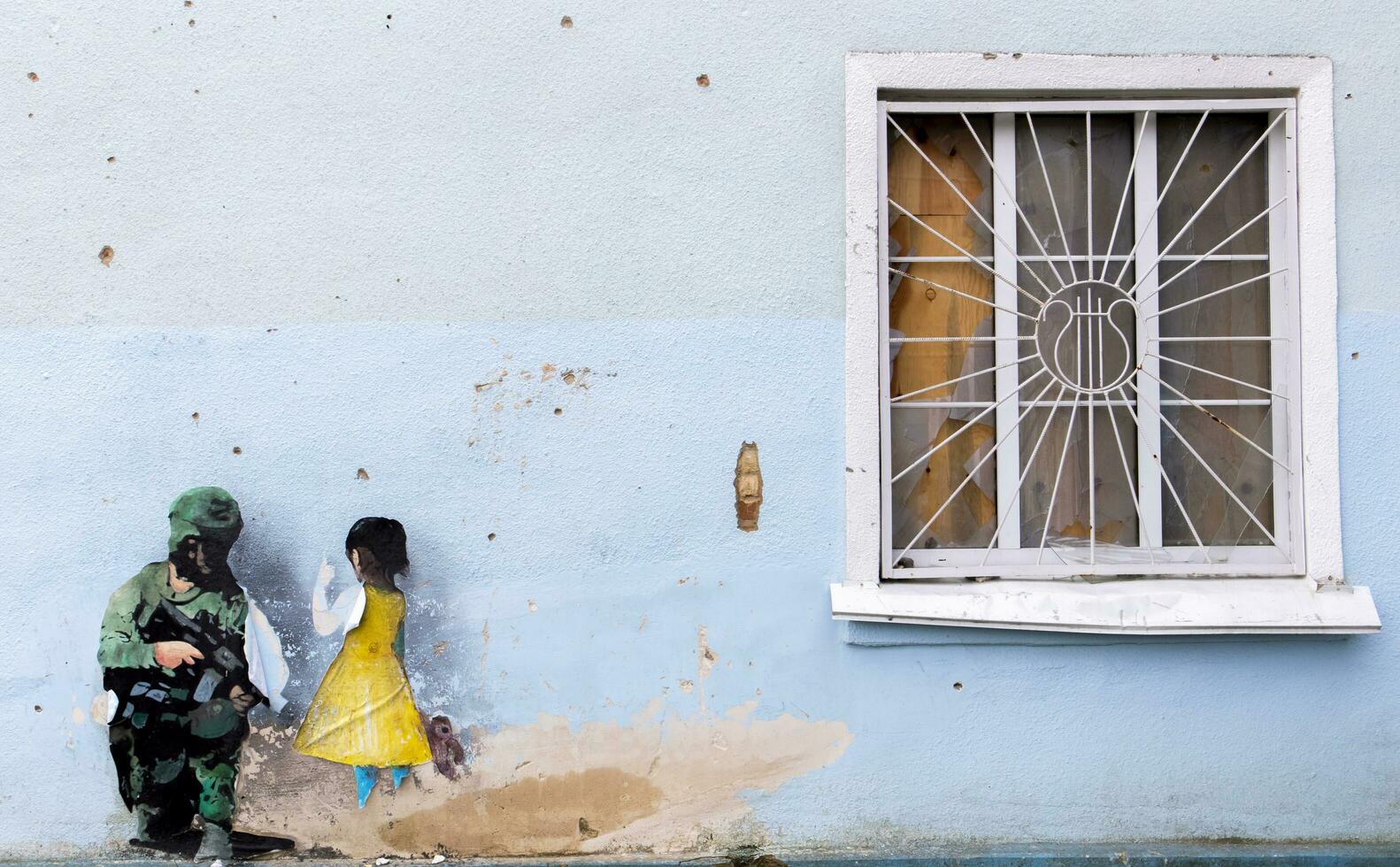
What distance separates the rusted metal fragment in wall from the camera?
2916 millimetres

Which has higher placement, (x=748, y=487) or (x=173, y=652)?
(x=748, y=487)

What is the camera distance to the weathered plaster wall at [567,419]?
9.42 ft

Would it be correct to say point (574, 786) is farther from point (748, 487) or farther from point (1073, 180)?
point (1073, 180)

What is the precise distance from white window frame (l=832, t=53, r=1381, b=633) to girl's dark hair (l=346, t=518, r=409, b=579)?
1.35m

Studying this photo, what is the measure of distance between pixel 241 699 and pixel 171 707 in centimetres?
21

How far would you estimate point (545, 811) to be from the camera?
2.93m

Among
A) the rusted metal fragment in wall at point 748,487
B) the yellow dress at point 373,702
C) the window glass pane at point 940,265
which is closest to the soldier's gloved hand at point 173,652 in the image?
the yellow dress at point 373,702

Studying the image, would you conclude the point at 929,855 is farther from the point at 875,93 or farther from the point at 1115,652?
the point at 875,93

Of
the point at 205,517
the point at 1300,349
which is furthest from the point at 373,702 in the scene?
the point at 1300,349

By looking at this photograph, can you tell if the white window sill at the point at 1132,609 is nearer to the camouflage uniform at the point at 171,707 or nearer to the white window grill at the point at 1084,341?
the white window grill at the point at 1084,341

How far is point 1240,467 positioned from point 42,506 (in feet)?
12.5

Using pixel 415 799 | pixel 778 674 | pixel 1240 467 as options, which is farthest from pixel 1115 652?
pixel 415 799

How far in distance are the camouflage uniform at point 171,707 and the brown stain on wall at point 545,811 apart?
1.92 ft

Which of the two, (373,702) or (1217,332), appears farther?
(1217,332)
